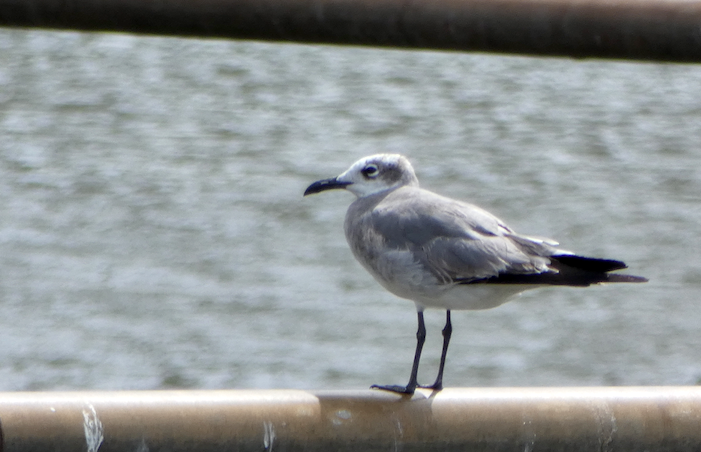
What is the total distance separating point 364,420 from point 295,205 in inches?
193

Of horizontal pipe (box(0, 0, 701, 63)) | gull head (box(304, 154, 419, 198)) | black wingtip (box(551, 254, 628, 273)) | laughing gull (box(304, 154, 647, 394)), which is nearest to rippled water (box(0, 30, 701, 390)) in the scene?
gull head (box(304, 154, 419, 198))

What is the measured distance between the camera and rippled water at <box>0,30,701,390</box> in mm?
5473

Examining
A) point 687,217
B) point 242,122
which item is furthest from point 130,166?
point 687,217

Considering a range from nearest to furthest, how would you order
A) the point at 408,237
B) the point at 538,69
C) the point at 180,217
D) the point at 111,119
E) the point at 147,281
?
1. the point at 408,237
2. the point at 147,281
3. the point at 180,217
4. the point at 111,119
5. the point at 538,69

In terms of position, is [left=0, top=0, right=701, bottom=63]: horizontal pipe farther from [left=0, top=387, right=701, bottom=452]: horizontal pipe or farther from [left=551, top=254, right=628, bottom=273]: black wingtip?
[left=0, top=387, right=701, bottom=452]: horizontal pipe

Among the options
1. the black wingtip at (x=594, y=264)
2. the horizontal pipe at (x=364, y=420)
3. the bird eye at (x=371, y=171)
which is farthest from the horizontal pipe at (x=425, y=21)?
the bird eye at (x=371, y=171)

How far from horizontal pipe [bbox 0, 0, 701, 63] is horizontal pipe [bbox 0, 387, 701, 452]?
1.21 feet

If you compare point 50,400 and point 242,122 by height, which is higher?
point 50,400

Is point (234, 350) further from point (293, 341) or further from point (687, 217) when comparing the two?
point (687, 217)

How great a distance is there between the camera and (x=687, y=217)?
6160 millimetres

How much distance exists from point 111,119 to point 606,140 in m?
3.43

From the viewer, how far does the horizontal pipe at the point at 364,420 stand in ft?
2.50

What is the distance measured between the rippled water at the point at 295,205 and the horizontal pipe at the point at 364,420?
4.01 metres

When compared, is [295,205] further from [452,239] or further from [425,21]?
[425,21]
